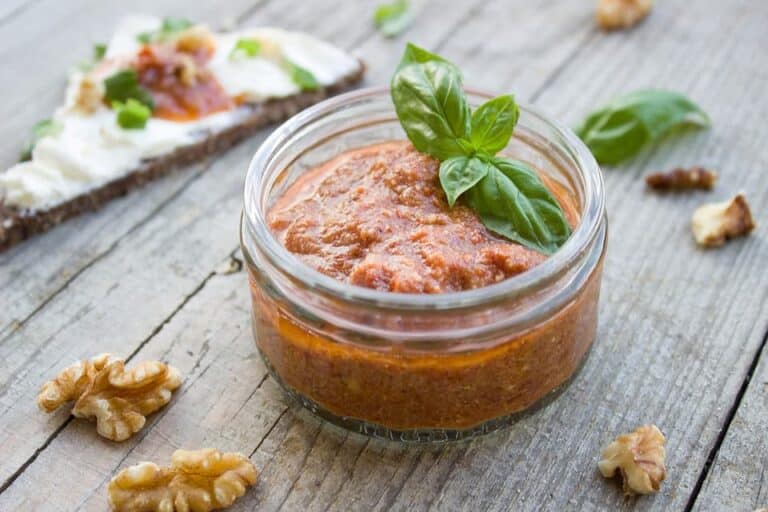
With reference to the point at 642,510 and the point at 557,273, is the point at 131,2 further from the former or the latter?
the point at 642,510

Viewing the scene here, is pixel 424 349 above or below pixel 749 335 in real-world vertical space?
above

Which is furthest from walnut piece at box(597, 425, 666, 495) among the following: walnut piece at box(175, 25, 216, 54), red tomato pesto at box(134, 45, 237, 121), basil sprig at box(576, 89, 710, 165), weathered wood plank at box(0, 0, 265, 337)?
walnut piece at box(175, 25, 216, 54)

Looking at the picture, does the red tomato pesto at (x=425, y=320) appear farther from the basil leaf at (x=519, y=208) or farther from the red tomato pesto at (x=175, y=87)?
the red tomato pesto at (x=175, y=87)

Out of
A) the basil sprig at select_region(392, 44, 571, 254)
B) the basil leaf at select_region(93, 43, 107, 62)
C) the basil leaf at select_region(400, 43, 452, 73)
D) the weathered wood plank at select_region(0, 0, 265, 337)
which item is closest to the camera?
the basil sprig at select_region(392, 44, 571, 254)

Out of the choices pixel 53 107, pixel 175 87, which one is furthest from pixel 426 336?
pixel 53 107

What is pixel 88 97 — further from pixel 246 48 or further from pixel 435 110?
pixel 435 110

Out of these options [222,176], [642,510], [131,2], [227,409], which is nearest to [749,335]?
[642,510]

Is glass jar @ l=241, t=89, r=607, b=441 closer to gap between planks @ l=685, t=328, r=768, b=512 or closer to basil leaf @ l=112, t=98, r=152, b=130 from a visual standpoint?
gap between planks @ l=685, t=328, r=768, b=512
